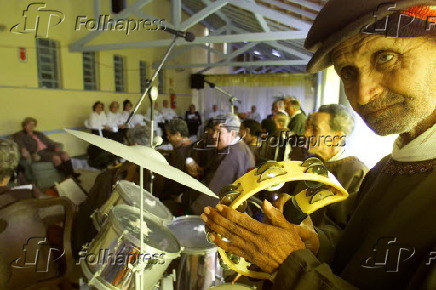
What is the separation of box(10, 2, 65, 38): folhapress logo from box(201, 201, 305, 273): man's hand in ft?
24.3

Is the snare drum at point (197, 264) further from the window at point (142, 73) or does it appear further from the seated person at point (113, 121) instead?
the window at point (142, 73)

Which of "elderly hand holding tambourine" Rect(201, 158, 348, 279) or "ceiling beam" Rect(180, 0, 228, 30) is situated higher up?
"ceiling beam" Rect(180, 0, 228, 30)

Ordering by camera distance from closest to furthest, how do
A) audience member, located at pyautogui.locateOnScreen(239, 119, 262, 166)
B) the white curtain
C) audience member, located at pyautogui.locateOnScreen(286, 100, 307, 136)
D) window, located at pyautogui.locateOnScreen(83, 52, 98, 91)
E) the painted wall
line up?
1. audience member, located at pyautogui.locateOnScreen(286, 100, 307, 136)
2. audience member, located at pyautogui.locateOnScreen(239, 119, 262, 166)
3. the painted wall
4. window, located at pyautogui.locateOnScreen(83, 52, 98, 91)
5. the white curtain

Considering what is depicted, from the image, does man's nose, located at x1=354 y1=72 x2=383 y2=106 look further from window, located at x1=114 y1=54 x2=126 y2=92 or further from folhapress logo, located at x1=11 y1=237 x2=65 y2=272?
window, located at x1=114 y1=54 x2=126 y2=92

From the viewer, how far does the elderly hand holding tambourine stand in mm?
804

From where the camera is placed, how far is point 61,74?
7.60 meters

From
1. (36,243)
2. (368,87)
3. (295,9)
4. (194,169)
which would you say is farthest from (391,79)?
(295,9)

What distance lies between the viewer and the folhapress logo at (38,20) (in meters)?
6.50

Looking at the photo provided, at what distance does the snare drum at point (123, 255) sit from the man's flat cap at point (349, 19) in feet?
4.22

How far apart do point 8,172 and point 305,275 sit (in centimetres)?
233

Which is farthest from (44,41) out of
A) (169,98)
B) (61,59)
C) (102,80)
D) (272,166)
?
(272,166)

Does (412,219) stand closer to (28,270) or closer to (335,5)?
(335,5)

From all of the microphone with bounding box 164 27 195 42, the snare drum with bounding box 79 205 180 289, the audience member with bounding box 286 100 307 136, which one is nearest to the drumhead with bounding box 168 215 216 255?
the snare drum with bounding box 79 205 180 289

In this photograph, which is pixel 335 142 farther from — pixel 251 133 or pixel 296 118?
pixel 251 133
